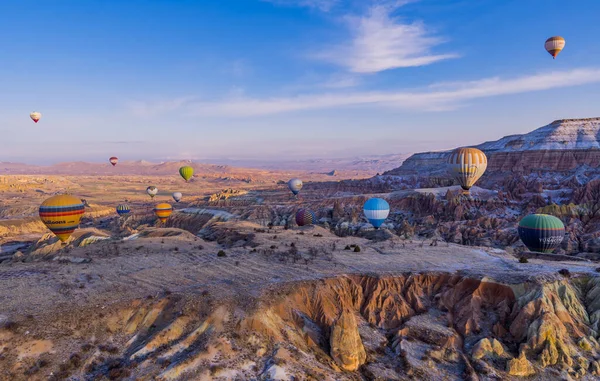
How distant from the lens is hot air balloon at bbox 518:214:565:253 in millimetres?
52125

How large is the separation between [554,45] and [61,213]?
107 metres

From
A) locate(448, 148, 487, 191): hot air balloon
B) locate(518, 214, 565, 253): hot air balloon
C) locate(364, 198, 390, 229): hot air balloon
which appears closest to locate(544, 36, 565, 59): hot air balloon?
locate(448, 148, 487, 191): hot air balloon

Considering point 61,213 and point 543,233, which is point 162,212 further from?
point 543,233

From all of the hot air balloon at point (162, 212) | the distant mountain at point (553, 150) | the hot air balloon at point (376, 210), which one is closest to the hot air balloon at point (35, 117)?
the hot air balloon at point (162, 212)

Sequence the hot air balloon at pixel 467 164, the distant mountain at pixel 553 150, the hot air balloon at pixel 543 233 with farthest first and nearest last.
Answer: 1. the distant mountain at pixel 553 150
2. the hot air balloon at pixel 467 164
3. the hot air balloon at pixel 543 233

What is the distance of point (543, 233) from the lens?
52188 mm

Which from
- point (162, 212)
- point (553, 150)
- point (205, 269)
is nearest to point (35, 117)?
point (162, 212)

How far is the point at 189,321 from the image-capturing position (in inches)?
1006

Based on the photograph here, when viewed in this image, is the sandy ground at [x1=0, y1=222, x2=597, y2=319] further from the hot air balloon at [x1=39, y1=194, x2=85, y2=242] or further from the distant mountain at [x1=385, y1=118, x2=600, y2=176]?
the distant mountain at [x1=385, y1=118, x2=600, y2=176]

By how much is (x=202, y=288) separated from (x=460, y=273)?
83.0 feet

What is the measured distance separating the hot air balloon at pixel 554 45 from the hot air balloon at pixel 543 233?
161ft

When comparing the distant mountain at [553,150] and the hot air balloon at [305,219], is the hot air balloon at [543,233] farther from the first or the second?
the distant mountain at [553,150]

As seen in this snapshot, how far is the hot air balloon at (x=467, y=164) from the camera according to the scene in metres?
82.6

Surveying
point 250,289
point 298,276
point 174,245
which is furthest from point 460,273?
point 174,245
